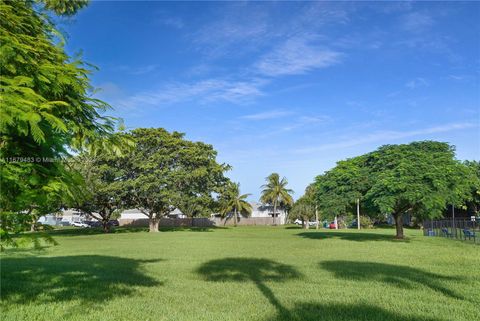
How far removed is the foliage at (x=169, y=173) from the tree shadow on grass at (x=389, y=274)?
31.7 meters

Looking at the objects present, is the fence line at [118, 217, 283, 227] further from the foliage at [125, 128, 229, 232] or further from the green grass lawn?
the green grass lawn

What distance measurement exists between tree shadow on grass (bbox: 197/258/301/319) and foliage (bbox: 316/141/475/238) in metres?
14.1

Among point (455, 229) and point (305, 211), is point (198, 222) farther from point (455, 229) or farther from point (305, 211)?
point (455, 229)

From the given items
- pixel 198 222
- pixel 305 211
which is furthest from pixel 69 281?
pixel 198 222

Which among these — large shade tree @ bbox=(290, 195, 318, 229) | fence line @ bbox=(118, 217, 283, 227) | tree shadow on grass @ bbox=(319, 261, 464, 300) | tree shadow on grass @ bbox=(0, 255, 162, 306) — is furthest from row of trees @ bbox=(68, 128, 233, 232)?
tree shadow on grass @ bbox=(319, 261, 464, 300)

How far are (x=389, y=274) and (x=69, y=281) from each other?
9.28m

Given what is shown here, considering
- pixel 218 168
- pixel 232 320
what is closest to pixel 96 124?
pixel 232 320

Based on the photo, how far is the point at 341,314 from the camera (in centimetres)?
760

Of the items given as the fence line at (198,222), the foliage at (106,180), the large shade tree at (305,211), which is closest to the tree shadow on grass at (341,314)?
the foliage at (106,180)

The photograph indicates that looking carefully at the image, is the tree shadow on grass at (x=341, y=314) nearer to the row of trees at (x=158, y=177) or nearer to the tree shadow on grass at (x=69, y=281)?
the tree shadow on grass at (x=69, y=281)

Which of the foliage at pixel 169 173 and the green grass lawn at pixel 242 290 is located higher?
the foliage at pixel 169 173

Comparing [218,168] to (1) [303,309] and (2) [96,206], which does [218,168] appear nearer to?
(2) [96,206]

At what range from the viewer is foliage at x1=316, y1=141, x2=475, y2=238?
87.4 feet

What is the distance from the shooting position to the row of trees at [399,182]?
26.7 m
